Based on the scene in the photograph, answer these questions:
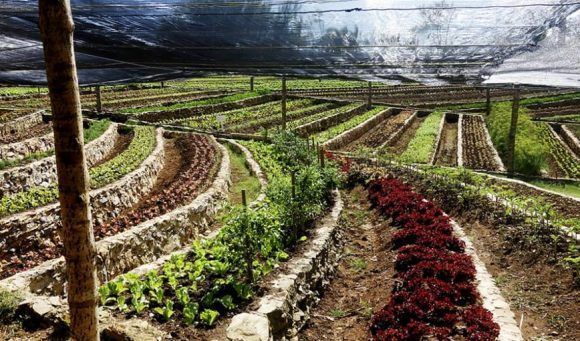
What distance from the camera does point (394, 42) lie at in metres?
10.5

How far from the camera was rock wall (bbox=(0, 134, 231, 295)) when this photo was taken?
8.77m

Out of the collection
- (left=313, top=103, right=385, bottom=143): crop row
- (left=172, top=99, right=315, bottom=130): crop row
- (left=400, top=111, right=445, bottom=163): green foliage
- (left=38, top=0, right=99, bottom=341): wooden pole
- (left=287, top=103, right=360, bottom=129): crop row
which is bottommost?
(left=400, top=111, right=445, bottom=163): green foliage

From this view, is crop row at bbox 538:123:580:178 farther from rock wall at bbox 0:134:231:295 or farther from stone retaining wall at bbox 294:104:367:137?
rock wall at bbox 0:134:231:295

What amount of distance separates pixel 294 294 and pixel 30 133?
65.3ft

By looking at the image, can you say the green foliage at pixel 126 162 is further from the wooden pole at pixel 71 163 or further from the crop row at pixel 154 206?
the wooden pole at pixel 71 163

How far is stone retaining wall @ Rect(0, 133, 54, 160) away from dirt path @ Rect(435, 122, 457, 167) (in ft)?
60.6

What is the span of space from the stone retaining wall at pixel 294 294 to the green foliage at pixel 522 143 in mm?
17693

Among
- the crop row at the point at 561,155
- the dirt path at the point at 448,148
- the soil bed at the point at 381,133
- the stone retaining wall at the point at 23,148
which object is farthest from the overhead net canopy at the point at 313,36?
the crop row at the point at 561,155

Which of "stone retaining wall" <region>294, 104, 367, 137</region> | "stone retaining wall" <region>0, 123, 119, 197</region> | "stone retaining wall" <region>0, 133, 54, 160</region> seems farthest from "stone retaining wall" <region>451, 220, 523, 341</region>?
"stone retaining wall" <region>294, 104, 367, 137</region>

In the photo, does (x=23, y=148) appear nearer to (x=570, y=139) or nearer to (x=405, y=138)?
(x=405, y=138)

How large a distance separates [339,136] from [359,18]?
19.8 meters

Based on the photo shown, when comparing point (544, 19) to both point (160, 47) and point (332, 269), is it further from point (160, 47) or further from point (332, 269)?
point (160, 47)

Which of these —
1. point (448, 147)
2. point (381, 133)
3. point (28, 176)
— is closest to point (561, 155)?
point (448, 147)

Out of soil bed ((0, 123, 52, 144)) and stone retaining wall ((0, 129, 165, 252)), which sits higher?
soil bed ((0, 123, 52, 144))
